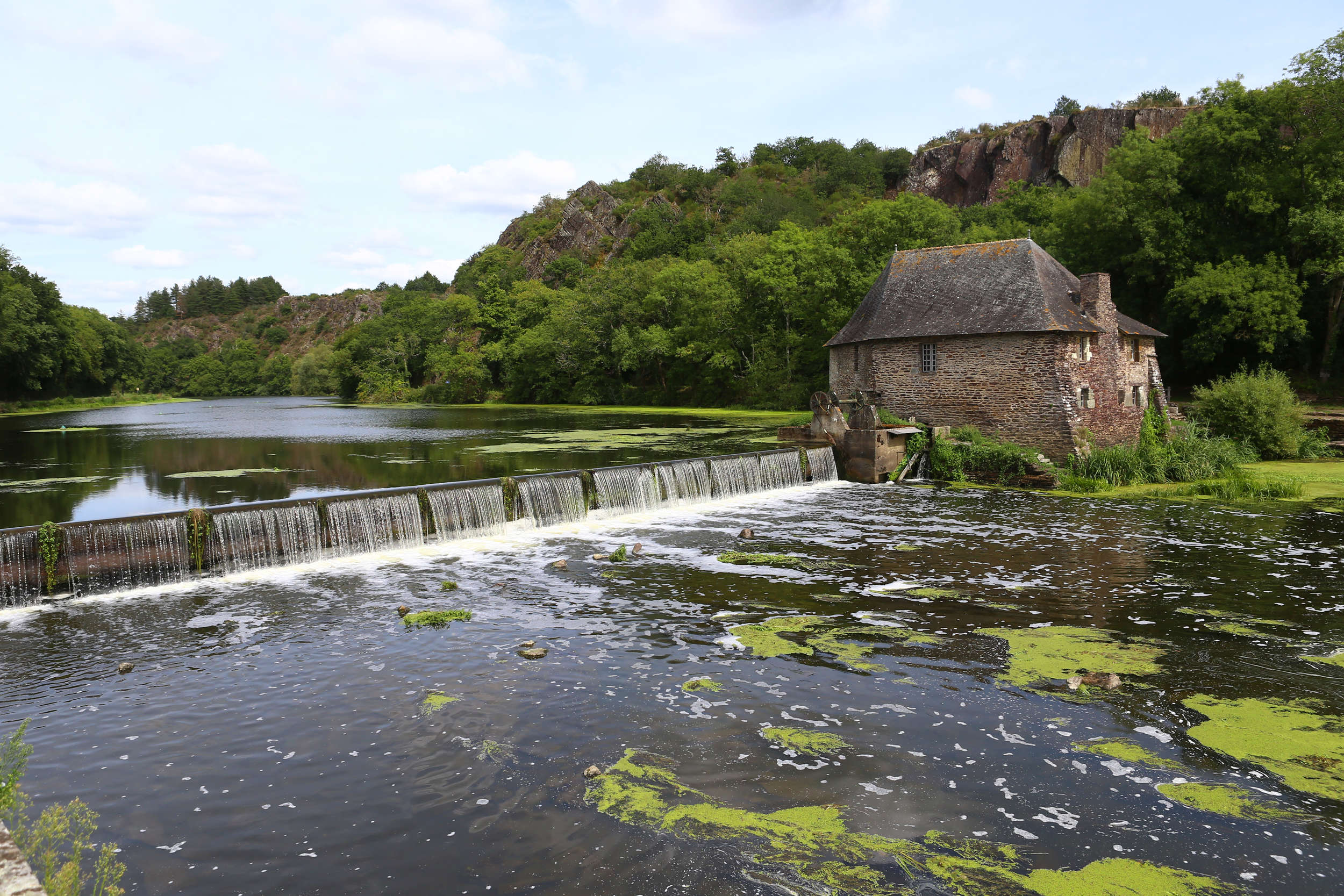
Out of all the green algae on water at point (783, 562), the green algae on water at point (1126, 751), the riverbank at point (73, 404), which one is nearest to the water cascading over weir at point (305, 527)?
the green algae on water at point (783, 562)

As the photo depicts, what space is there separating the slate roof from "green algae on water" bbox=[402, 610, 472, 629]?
21974 mm

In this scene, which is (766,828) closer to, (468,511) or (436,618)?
(436,618)

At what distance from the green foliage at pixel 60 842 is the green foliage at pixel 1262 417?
33.2 m

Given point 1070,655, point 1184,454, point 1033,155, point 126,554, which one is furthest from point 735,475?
point 1033,155

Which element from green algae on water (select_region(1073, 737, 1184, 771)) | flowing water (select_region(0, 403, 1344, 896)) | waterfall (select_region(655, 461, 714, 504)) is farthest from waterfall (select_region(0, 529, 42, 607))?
green algae on water (select_region(1073, 737, 1184, 771))

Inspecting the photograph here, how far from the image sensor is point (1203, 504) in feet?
73.8

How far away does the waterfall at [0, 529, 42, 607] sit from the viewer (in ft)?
43.9

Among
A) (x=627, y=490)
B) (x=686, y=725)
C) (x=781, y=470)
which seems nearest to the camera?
(x=686, y=725)

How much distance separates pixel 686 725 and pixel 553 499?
12.2 meters

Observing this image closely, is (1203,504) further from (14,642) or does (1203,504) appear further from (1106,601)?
(14,642)

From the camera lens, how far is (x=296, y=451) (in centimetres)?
3494

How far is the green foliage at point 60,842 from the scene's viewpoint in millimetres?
5465

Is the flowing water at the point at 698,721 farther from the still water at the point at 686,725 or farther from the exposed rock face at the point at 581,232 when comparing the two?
the exposed rock face at the point at 581,232

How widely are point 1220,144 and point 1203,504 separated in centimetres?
2740
